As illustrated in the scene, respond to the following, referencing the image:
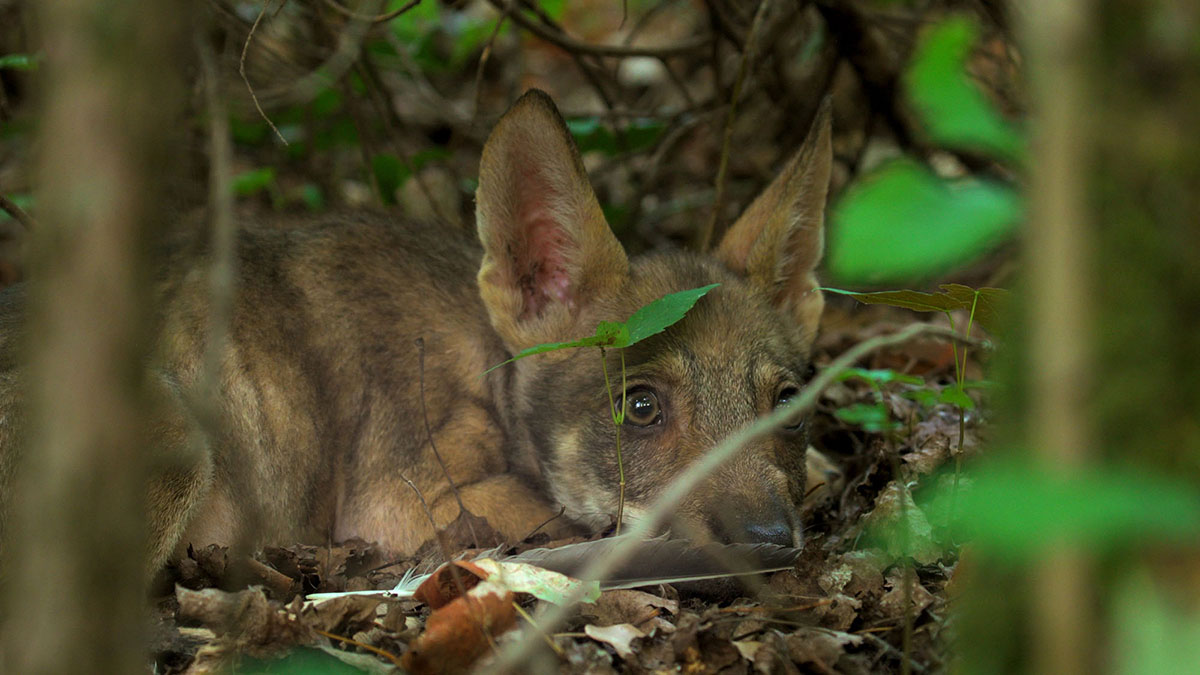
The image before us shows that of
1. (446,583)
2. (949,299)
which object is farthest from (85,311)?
(949,299)

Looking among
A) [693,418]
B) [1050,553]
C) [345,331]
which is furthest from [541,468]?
[1050,553]

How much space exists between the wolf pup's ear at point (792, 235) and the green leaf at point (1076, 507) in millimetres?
3058

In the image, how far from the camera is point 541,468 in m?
4.29

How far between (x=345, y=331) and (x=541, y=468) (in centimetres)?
106

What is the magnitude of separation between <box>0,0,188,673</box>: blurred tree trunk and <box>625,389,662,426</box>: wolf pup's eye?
2.58m

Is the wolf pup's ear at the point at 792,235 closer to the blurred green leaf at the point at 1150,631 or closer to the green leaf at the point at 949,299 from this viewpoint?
the green leaf at the point at 949,299

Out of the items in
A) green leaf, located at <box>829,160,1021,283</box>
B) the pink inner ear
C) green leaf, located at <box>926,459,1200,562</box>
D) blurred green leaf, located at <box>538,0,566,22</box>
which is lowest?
green leaf, located at <box>926,459,1200,562</box>

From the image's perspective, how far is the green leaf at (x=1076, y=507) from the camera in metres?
1.16

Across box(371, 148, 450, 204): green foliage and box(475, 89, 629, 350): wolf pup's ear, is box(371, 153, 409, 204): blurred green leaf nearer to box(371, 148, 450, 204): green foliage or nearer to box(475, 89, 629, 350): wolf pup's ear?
box(371, 148, 450, 204): green foliage

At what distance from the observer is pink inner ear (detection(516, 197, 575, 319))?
421 cm

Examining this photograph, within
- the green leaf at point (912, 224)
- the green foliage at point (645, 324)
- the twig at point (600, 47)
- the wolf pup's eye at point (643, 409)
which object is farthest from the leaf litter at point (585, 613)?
the twig at point (600, 47)

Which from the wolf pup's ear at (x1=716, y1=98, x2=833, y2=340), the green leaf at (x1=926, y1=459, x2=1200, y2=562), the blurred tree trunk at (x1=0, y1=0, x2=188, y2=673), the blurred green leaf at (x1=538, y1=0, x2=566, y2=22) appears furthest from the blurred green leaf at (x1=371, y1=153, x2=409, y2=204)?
the green leaf at (x1=926, y1=459, x2=1200, y2=562)

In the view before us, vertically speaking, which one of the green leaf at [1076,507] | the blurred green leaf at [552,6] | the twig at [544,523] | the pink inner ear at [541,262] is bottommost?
the twig at [544,523]

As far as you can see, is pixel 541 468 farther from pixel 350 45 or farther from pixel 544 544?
pixel 350 45
